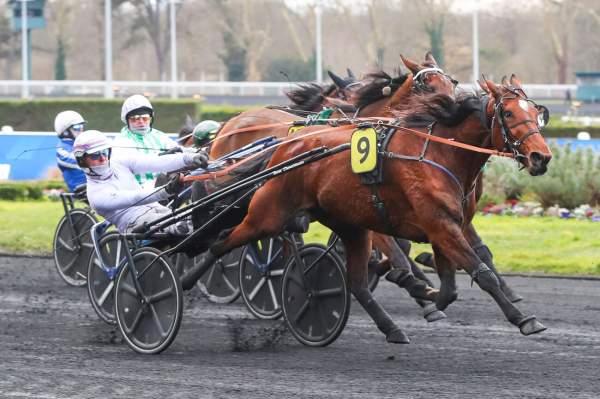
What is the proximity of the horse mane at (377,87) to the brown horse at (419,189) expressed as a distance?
0.97m

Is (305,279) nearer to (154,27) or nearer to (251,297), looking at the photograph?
(251,297)

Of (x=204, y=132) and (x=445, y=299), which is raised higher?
(x=204, y=132)

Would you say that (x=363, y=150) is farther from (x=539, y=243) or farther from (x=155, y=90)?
(x=155, y=90)

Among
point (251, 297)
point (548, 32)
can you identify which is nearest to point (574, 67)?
point (548, 32)

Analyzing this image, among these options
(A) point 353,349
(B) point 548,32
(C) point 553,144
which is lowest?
(A) point 353,349

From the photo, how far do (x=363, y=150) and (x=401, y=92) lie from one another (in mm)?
1421

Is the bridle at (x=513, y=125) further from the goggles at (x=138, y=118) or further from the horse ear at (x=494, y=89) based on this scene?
the goggles at (x=138, y=118)

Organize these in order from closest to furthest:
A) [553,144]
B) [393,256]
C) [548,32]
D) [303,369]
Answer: [303,369] < [393,256] < [553,144] < [548,32]

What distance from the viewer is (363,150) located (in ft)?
22.1

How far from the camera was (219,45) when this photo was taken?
52438 mm

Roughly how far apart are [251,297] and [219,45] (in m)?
44.8

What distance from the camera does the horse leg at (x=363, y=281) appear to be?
7008mm

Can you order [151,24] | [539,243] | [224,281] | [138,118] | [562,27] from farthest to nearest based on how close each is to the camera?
[151,24] → [562,27] → [539,243] → [224,281] → [138,118]

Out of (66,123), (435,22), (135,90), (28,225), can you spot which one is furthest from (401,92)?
(435,22)
